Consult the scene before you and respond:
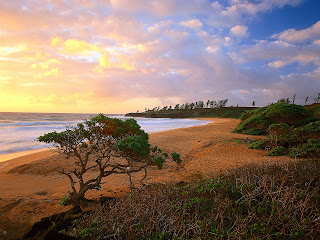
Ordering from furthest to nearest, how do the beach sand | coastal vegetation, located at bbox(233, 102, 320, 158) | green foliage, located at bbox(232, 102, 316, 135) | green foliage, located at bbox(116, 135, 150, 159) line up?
green foliage, located at bbox(232, 102, 316, 135) < coastal vegetation, located at bbox(233, 102, 320, 158) < the beach sand < green foliage, located at bbox(116, 135, 150, 159)

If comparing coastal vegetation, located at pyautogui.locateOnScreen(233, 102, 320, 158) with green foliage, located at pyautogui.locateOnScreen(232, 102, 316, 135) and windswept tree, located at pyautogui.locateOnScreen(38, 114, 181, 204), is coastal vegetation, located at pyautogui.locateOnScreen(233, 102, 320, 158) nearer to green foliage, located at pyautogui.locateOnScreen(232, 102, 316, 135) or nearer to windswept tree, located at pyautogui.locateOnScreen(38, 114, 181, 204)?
green foliage, located at pyautogui.locateOnScreen(232, 102, 316, 135)

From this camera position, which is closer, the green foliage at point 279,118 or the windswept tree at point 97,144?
the windswept tree at point 97,144

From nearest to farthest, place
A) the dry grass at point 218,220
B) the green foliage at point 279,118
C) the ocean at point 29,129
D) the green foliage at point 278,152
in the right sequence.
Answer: the dry grass at point 218,220 → the green foliage at point 278,152 → the ocean at point 29,129 → the green foliage at point 279,118

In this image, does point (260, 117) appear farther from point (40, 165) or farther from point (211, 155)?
point (40, 165)

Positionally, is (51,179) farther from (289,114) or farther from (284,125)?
(289,114)

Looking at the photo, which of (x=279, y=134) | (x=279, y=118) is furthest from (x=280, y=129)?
(x=279, y=118)

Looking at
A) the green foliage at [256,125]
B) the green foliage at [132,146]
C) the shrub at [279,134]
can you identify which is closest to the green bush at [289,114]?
the green foliage at [256,125]

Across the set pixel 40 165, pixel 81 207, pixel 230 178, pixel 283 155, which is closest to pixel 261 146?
pixel 283 155

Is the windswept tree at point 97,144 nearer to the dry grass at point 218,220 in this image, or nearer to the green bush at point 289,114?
the dry grass at point 218,220

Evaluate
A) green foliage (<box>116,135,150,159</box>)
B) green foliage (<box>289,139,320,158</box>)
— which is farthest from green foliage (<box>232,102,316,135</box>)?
green foliage (<box>116,135,150,159</box>)

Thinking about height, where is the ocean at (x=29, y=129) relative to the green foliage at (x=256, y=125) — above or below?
below

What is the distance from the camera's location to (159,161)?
5.89 meters

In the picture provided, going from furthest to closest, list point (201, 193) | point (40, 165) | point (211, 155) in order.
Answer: point (211, 155)
point (40, 165)
point (201, 193)

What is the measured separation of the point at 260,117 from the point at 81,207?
22.1m
